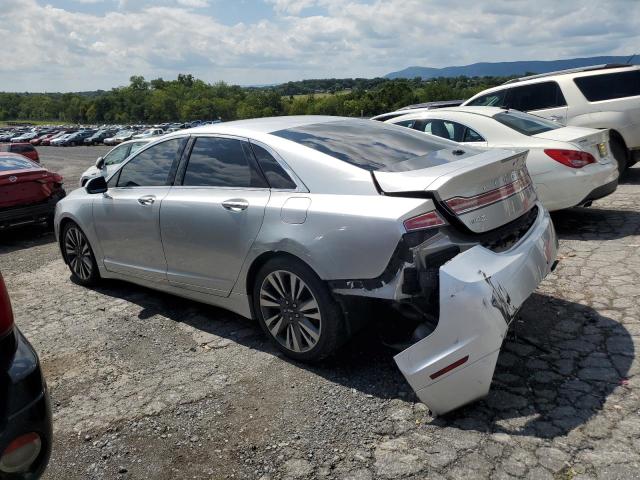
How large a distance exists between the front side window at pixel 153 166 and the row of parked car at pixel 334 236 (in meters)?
0.02

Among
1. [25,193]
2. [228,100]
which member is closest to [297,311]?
[25,193]

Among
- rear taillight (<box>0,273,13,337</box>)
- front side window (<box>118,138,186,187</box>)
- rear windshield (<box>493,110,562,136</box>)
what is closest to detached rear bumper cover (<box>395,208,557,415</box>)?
rear taillight (<box>0,273,13,337</box>)

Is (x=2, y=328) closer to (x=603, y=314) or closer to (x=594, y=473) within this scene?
(x=594, y=473)

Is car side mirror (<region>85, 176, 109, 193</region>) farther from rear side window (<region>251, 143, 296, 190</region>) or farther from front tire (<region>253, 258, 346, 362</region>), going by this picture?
front tire (<region>253, 258, 346, 362</region>)

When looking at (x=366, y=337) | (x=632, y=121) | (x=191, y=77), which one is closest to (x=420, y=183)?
(x=366, y=337)

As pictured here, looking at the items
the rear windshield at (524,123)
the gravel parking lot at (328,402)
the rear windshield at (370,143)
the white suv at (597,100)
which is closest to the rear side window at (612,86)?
the white suv at (597,100)

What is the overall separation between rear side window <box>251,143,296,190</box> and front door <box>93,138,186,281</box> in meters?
0.94

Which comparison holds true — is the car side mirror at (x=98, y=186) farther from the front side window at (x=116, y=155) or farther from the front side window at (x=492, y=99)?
the front side window at (x=116, y=155)

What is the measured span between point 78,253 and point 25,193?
140 inches

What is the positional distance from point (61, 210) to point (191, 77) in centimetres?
19455

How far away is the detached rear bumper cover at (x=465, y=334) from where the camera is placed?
2.76m

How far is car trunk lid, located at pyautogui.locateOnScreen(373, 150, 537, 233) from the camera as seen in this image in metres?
3.12

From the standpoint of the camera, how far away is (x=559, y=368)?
3.37m

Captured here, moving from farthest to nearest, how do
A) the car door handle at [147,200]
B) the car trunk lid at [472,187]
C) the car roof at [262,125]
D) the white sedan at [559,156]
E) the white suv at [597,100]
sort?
the white suv at [597,100] < the white sedan at [559,156] < the car door handle at [147,200] < the car roof at [262,125] < the car trunk lid at [472,187]
